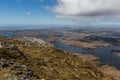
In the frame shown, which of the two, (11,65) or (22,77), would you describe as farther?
(11,65)

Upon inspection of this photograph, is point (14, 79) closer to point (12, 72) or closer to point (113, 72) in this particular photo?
point (12, 72)

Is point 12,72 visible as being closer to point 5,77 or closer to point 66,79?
point 5,77

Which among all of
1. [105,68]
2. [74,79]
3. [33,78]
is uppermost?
[33,78]

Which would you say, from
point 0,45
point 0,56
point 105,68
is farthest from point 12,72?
point 105,68

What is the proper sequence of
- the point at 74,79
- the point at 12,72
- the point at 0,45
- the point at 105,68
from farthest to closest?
the point at 105,68 < the point at 0,45 < the point at 74,79 < the point at 12,72

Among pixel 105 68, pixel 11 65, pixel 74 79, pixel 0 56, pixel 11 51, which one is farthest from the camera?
pixel 105 68

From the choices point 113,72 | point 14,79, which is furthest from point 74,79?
point 113,72

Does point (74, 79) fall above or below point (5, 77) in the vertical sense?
below

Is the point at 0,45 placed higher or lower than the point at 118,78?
higher

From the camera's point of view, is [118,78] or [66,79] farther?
[118,78]
